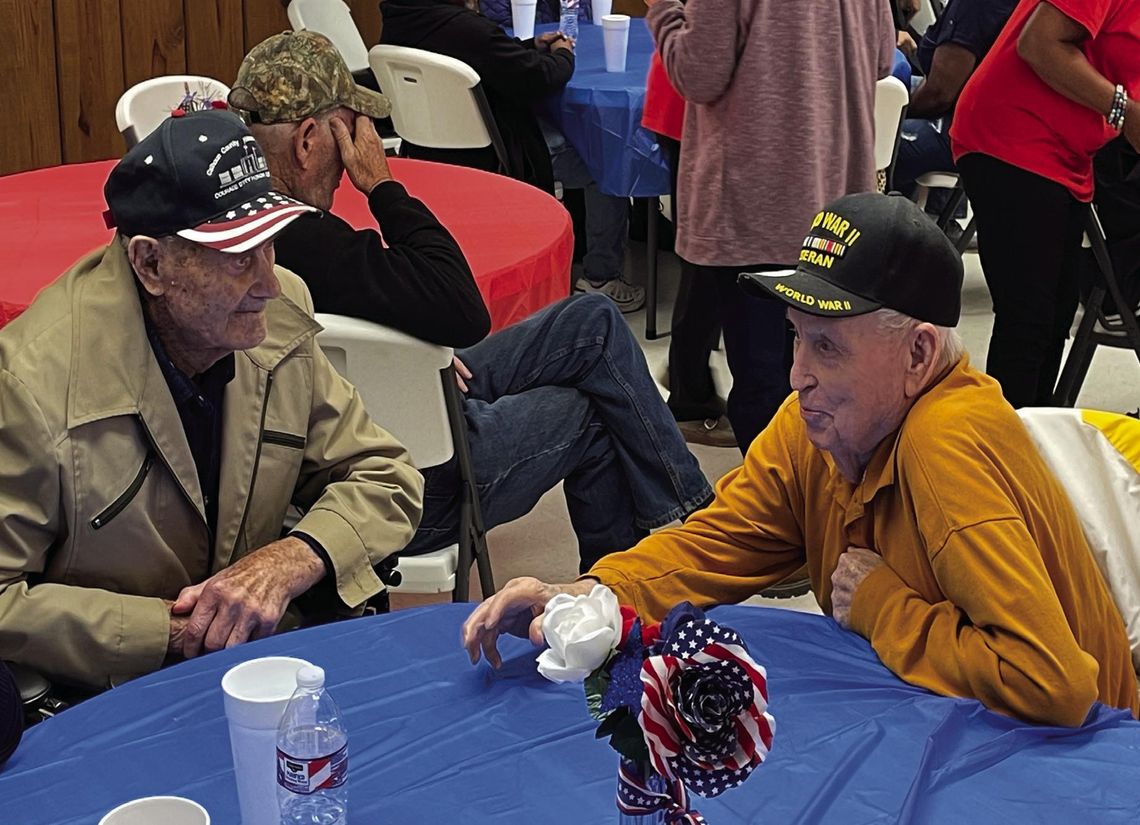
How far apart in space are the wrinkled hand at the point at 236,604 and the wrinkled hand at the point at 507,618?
0.34m

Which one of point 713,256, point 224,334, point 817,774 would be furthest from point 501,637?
point 713,256

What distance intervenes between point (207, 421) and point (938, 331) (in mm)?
972

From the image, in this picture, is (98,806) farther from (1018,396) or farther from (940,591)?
(1018,396)

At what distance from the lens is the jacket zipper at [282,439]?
2.06m

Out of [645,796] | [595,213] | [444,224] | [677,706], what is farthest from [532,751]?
[595,213]

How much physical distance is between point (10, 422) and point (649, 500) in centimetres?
142

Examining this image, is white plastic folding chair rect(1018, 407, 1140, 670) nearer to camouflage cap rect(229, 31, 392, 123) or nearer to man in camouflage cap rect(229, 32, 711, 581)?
man in camouflage cap rect(229, 32, 711, 581)

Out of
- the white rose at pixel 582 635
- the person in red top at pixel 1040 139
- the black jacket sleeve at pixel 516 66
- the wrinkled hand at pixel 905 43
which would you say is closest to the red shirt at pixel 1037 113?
the person in red top at pixel 1040 139

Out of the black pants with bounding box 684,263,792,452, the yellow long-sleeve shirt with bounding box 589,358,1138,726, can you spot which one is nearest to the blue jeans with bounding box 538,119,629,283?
the black pants with bounding box 684,263,792,452

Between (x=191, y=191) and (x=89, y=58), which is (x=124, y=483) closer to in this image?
(x=191, y=191)

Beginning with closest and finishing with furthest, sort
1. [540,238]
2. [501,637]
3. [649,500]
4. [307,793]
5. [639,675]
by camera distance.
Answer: [639,675], [307,793], [501,637], [649,500], [540,238]

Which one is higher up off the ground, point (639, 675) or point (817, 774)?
point (639, 675)

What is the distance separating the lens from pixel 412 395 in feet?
8.29

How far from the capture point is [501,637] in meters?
1.71
